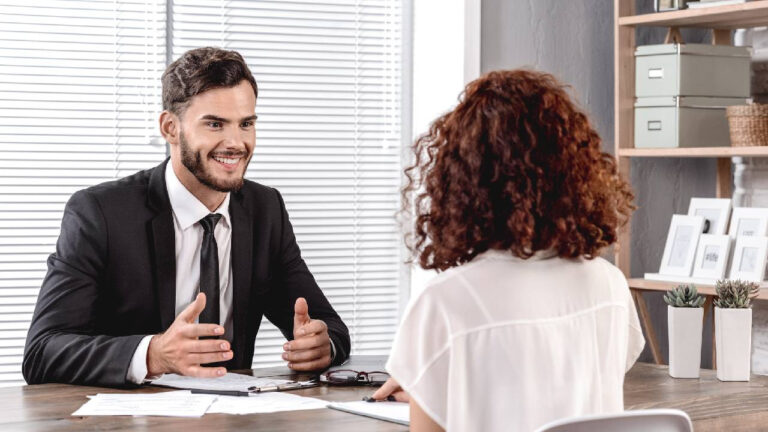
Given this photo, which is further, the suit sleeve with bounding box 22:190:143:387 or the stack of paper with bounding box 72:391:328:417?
the suit sleeve with bounding box 22:190:143:387

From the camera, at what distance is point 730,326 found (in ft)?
7.14

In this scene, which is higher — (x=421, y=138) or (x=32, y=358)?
(x=421, y=138)

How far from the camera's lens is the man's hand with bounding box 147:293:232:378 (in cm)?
204

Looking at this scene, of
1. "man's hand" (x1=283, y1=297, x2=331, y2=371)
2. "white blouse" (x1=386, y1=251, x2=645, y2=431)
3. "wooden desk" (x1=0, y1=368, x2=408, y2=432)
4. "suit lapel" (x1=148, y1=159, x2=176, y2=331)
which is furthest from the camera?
"suit lapel" (x1=148, y1=159, x2=176, y2=331)

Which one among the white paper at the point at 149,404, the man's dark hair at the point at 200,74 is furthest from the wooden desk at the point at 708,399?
the man's dark hair at the point at 200,74

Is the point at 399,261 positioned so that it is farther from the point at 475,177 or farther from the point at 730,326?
the point at 475,177

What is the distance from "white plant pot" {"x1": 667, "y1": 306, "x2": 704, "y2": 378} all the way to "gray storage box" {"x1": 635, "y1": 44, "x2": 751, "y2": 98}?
1548mm

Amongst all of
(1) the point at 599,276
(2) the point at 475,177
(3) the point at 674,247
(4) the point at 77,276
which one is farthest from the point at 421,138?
(3) the point at 674,247

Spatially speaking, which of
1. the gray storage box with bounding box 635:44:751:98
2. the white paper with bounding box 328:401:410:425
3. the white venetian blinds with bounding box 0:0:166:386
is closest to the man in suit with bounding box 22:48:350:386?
the white paper with bounding box 328:401:410:425

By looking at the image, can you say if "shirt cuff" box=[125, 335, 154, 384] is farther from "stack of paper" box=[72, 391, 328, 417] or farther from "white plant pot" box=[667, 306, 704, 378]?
"white plant pot" box=[667, 306, 704, 378]

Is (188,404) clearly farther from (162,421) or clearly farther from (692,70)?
(692,70)

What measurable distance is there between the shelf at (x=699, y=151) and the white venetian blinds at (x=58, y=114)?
1.67 m

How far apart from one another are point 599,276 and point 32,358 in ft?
4.16

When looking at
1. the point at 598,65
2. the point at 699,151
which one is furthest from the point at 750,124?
the point at 598,65
